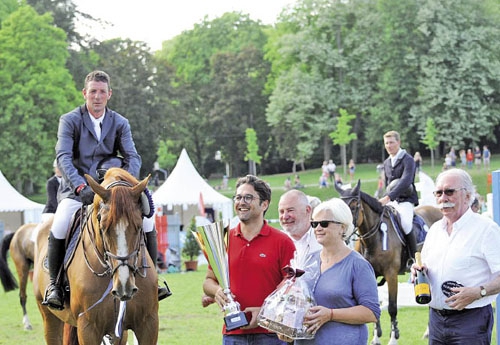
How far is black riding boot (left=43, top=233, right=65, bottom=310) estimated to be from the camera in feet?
25.6

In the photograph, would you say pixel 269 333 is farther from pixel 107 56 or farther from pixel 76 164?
pixel 107 56

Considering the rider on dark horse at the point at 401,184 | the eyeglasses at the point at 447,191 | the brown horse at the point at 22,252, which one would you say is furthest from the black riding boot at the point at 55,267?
the brown horse at the point at 22,252

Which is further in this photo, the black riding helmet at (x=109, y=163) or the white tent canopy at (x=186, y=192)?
the white tent canopy at (x=186, y=192)

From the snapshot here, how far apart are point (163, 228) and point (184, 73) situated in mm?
60187

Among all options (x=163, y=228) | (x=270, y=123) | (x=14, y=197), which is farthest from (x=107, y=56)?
(x=163, y=228)

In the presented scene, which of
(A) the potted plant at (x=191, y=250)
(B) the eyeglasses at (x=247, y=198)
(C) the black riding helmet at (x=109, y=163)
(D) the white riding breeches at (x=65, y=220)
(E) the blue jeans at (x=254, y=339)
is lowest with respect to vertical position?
(A) the potted plant at (x=191, y=250)

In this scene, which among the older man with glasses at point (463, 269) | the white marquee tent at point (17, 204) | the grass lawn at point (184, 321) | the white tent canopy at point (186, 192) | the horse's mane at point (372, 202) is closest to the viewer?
the older man with glasses at point (463, 269)

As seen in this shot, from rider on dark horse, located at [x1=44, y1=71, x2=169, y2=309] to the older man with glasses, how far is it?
290 centimetres

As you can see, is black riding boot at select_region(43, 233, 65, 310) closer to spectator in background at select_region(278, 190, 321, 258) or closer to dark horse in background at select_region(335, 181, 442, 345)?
spectator in background at select_region(278, 190, 321, 258)

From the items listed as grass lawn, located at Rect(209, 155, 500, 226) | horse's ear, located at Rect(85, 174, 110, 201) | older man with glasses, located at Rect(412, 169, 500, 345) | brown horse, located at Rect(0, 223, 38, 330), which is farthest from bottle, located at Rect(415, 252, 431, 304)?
grass lawn, located at Rect(209, 155, 500, 226)

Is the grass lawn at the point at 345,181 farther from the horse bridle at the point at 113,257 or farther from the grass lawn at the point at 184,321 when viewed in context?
the horse bridle at the point at 113,257

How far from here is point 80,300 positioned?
7.40 meters

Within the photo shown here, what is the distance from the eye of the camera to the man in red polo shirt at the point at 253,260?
592 cm

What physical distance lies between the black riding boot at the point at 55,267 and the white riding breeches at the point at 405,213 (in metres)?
7.02
